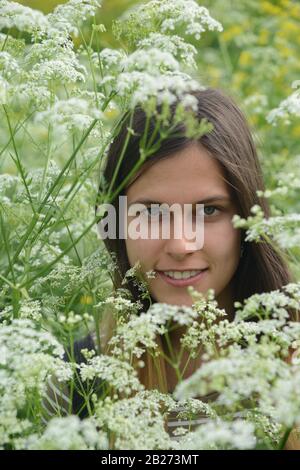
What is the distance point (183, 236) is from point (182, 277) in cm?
17

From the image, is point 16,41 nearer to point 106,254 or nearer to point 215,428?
point 106,254

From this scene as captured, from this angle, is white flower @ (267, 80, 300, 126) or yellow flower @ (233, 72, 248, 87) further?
yellow flower @ (233, 72, 248, 87)

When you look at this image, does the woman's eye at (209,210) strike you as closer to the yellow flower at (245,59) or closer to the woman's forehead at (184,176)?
the woman's forehead at (184,176)

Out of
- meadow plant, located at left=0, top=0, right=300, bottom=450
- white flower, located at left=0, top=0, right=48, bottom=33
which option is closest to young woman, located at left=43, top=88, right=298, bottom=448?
meadow plant, located at left=0, top=0, right=300, bottom=450

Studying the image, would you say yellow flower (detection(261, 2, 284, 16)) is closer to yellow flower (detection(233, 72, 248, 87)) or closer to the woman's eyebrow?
yellow flower (detection(233, 72, 248, 87))

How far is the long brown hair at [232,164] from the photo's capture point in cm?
243

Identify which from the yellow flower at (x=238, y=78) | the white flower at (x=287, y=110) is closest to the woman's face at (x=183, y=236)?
the white flower at (x=287, y=110)

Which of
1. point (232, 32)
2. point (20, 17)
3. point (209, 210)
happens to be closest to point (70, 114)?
point (20, 17)

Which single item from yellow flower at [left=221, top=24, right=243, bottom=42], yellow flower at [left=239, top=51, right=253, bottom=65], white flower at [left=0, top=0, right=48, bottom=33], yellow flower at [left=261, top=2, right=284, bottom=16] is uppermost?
yellow flower at [left=261, top=2, right=284, bottom=16]

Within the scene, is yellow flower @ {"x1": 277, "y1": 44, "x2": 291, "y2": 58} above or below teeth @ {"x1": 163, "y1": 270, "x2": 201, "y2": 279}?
above

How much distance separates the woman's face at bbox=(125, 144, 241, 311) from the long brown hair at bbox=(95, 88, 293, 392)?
0.12 feet

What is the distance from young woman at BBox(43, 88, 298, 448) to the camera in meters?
2.32

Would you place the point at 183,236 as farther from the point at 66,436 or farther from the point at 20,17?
the point at 66,436

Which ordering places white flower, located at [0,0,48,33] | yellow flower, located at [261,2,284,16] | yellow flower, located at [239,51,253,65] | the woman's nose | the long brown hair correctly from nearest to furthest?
white flower, located at [0,0,48,33] < the woman's nose < the long brown hair < yellow flower, located at [239,51,253,65] < yellow flower, located at [261,2,284,16]
